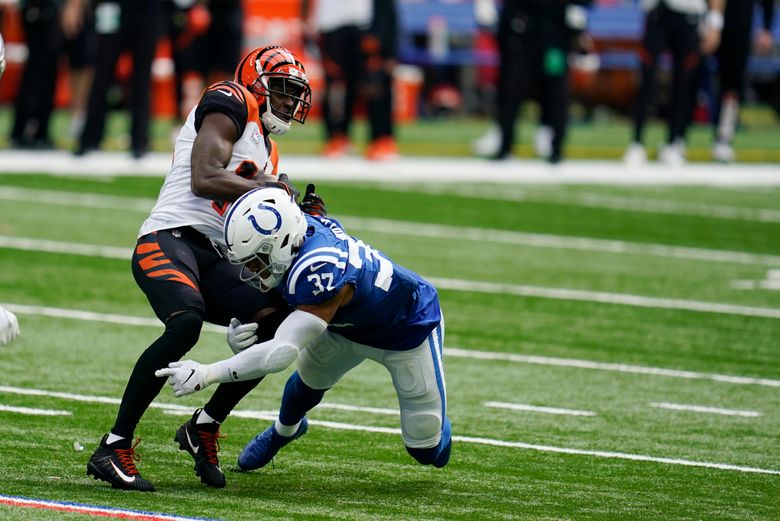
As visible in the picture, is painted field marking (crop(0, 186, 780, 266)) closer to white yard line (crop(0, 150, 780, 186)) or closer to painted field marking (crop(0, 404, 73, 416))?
white yard line (crop(0, 150, 780, 186))

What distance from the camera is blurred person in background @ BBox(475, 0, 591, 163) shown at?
16.8m

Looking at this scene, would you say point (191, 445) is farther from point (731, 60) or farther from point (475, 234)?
point (731, 60)

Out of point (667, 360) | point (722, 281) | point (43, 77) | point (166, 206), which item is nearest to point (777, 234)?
point (722, 281)

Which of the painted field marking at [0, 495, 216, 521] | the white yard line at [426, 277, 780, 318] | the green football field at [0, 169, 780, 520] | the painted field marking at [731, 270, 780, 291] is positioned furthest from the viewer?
the painted field marking at [731, 270, 780, 291]

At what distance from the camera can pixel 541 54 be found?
16875 millimetres

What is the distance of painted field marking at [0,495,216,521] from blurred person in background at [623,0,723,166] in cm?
1296

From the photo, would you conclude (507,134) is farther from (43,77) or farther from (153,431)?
(153,431)

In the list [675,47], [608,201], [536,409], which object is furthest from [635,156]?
[536,409]

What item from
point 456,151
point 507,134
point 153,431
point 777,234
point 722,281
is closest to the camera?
point 153,431

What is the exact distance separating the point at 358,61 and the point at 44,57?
10.8 feet

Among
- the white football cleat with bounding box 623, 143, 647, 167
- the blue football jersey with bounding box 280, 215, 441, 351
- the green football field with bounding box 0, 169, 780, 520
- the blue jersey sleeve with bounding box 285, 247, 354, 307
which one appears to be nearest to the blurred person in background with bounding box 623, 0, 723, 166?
the white football cleat with bounding box 623, 143, 647, 167

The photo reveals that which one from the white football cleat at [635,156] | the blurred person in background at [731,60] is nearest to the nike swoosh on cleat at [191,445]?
the white football cleat at [635,156]

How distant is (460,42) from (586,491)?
24.1m

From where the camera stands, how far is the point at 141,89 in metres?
15.2
